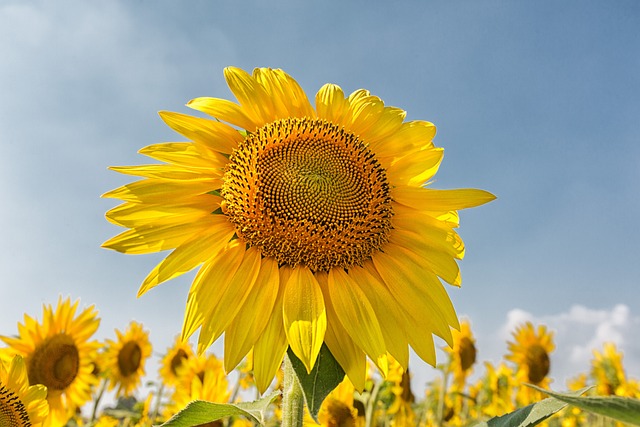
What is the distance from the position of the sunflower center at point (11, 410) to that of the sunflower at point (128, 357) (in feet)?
18.8

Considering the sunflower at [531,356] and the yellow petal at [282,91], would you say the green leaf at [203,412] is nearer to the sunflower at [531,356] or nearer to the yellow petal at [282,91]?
the yellow petal at [282,91]

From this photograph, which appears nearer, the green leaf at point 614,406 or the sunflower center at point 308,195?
the green leaf at point 614,406

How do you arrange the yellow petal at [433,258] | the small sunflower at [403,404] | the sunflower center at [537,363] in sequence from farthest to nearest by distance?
1. the sunflower center at [537,363]
2. the small sunflower at [403,404]
3. the yellow petal at [433,258]

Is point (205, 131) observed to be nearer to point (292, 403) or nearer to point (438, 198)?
point (438, 198)

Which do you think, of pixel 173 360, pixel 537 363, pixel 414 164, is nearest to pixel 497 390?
pixel 537 363

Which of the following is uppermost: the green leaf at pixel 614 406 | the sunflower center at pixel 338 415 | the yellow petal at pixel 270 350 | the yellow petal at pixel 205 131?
the yellow petal at pixel 205 131

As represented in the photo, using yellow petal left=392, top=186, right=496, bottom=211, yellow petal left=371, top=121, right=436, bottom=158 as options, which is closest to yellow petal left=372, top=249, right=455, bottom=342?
yellow petal left=392, top=186, right=496, bottom=211

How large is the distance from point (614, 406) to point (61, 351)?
528 cm

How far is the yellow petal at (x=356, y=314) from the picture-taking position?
7.28ft

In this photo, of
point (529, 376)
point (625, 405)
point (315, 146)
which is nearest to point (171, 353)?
point (529, 376)

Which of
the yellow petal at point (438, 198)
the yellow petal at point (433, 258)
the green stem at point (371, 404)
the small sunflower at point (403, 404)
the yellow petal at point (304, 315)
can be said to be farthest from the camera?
the small sunflower at point (403, 404)

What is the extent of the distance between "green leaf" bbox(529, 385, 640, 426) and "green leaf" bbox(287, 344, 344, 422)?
82 cm

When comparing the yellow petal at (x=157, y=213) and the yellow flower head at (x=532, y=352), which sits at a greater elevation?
the yellow flower head at (x=532, y=352)

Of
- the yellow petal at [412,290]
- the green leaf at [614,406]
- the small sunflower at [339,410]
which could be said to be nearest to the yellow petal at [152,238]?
the yellow petal at [412,290]
